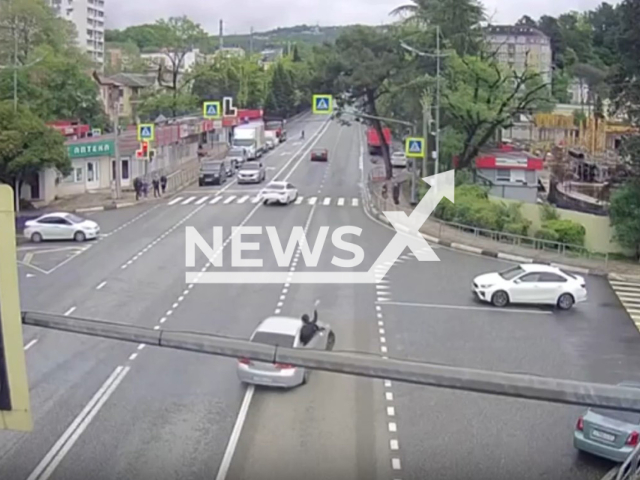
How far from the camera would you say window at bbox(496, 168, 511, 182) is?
48.1 metres

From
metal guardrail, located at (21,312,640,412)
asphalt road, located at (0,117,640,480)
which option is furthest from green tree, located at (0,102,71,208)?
metal guardrail, located at (21,312,640,412)

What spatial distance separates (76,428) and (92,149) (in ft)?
109

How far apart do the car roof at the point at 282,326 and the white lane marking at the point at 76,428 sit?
8.71 ft

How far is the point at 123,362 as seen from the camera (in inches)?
733

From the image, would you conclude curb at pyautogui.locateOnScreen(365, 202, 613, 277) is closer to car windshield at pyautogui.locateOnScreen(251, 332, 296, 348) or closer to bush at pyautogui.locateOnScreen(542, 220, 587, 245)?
bush at pyautogui.locateOnScreen(542, 220, 587, 245)

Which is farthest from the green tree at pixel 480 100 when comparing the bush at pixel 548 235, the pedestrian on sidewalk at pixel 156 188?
the pedestrian on sidewalk at pixel 156 188

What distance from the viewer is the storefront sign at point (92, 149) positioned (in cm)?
4532

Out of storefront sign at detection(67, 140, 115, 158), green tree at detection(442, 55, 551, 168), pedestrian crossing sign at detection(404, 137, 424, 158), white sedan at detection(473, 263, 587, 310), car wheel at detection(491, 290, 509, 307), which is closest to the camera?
white sedan at detection(473, 263, 587, 310)

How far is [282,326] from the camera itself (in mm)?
17984

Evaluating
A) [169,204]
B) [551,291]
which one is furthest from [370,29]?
[551,291]

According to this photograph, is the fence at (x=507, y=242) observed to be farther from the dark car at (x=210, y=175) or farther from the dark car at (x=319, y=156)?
the dark car at (x=319, y=156)

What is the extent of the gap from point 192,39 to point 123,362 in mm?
97203

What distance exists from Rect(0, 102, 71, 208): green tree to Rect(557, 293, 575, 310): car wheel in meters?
23.2

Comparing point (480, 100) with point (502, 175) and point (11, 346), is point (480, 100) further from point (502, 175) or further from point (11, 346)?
point (11, 346)
